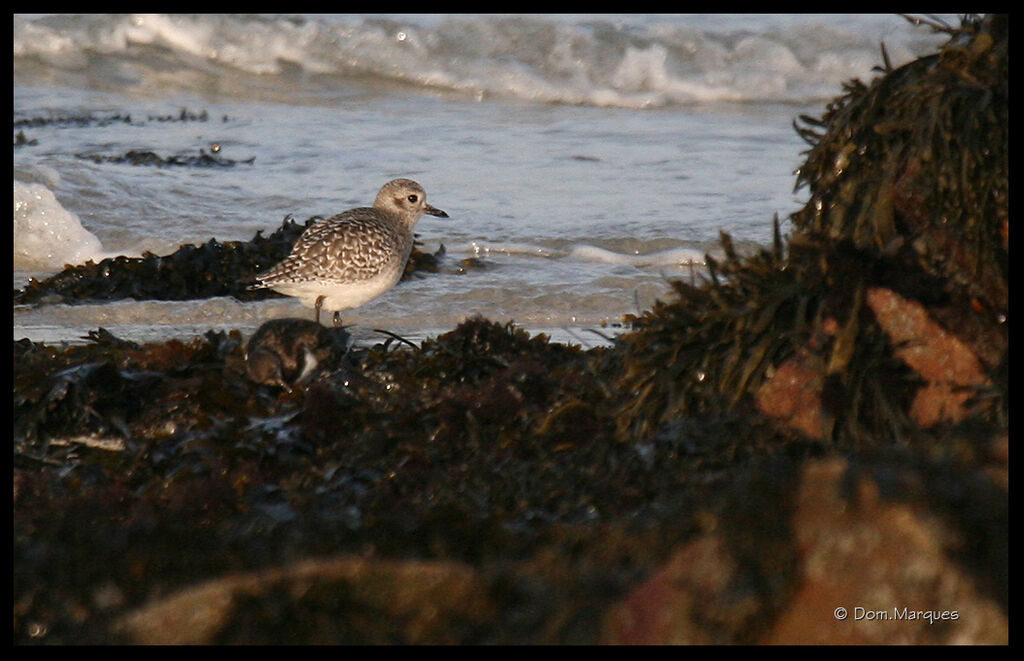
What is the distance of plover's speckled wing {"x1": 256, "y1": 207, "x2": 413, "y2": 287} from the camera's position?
257 inches

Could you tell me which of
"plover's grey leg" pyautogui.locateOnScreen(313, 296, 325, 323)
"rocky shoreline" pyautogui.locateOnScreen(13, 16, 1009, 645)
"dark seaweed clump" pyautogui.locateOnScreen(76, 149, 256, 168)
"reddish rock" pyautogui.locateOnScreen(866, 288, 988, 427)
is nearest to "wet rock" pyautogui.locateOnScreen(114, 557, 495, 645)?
"rocky shoreline" pyautogui.locateOnScreen(13, 16, 1009, 645)

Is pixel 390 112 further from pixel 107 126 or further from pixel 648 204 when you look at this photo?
pixel 648 204

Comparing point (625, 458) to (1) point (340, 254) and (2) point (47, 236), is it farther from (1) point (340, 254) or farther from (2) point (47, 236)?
(2) point (47, 236)

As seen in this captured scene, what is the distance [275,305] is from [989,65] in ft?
15.5

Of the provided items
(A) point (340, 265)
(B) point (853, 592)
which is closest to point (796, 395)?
(B) point (853, 592)

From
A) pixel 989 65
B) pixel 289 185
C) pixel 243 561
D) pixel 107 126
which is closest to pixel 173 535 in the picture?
pixel 243 561

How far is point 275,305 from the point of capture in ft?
23.2

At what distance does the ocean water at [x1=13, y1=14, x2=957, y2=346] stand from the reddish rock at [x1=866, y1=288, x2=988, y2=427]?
2.68 feet

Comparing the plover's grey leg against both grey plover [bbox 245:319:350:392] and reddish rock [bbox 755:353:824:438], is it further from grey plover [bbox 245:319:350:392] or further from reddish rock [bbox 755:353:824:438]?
reddish rock [bbox 755:353:824:438]

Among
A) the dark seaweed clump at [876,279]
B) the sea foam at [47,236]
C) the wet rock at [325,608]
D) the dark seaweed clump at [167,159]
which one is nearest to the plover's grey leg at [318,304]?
the sea foam at [47,236]

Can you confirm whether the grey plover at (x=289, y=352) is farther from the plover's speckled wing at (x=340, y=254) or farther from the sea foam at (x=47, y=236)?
the sea foam at (x=47, y=236)

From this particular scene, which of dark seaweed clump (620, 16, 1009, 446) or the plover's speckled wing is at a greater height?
dark seaweed clump (620, 16, 1009, 446)

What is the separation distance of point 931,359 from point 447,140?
27.9 feet

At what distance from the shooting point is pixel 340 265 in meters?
6.54
